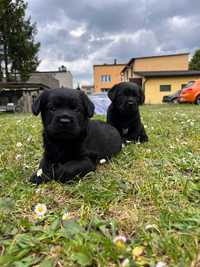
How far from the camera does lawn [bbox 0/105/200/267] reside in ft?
5.17

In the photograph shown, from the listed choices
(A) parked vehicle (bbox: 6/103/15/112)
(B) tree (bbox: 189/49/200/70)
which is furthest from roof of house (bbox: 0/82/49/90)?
(B) tree (bbox: 189/49/200/70)

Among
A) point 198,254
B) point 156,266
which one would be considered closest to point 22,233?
point 156,266

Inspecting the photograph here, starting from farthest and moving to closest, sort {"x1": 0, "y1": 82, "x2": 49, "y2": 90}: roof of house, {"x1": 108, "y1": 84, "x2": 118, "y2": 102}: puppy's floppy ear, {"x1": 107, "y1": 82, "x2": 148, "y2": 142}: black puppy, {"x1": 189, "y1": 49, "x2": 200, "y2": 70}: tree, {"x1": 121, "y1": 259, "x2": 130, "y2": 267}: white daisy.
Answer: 1. {"x1": 189, "y1": 49, "x2": 200, "y2": 70}: tree
2. {"x1": 0, "y1": 82, "x2": 49, "y2": 90}: roof of house
3. {"x1": 108, "y1": 84, "x2": 118, "y2": 102}: puppy's floppy ear
4. {"x1": 107, "y1": 82, "x2": 148, "y2": 142}: black puppy
5. {"x1": 121, "y1": 259, "x2": 130, "y2": 267}: white daisy

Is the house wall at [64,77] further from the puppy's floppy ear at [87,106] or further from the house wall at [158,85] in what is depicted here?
the puppy's floppy ear at [87,106]

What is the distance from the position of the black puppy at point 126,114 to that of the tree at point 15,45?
2749 cm

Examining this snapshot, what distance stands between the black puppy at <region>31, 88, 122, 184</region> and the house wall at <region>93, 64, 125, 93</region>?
62882mm

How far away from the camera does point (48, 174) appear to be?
2938 mm

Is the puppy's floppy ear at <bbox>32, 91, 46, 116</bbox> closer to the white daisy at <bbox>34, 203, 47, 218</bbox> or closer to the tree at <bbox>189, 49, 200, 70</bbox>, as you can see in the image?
the white daisy at <bbox>34, 203, 47, 218</bbox>

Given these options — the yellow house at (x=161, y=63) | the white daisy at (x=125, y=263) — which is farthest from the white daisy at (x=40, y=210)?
the yellow house at (x=161, y=63)

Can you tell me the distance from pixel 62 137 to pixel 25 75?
2979 centimetres

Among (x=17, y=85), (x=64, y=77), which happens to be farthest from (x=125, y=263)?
(x=64, y=77)

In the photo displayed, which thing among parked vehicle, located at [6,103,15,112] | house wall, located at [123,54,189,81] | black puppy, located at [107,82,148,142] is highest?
house wall, located at [123,54,189,81]

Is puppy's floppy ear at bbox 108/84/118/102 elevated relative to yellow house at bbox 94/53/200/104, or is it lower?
lower

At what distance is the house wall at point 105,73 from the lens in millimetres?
65562
